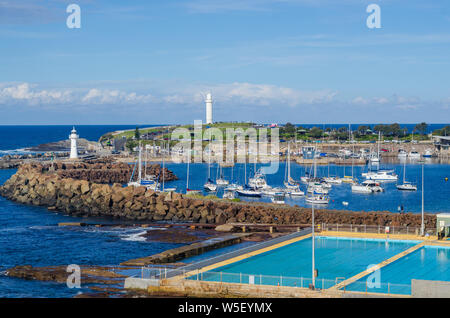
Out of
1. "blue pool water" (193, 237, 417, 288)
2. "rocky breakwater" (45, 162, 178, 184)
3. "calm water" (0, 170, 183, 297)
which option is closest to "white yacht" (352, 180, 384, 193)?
"rocky breakwater" (45, 162, 178, 184)

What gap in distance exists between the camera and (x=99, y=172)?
284 ft

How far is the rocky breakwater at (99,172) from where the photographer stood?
3317 inches

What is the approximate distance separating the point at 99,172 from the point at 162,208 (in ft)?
126

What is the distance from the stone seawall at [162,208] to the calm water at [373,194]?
1437 centimetres

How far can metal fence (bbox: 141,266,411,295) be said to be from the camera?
845 inches

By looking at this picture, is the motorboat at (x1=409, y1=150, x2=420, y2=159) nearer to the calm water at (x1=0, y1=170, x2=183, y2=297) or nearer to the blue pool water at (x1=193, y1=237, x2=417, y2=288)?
the calm water at (x1=0, y1=170, x2=183, y2=297)

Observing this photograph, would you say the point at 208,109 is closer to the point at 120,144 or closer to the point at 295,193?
the point at 120,144

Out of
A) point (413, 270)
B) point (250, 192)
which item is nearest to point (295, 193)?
point (250, 192)

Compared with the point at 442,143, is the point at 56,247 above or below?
below

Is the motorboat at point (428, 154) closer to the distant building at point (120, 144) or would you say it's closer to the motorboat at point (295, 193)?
the distant building at point (120, 144)

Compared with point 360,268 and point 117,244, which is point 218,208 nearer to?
point 117,244

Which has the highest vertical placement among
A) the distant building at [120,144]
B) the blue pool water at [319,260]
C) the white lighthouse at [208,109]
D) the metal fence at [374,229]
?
the white lighthouse at [208,109]

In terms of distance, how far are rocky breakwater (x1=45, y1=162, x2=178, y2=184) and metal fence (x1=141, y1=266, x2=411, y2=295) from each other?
59895mm

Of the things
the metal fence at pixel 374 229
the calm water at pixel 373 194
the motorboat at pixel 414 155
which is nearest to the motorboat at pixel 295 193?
the calm water at pixel 373 194
